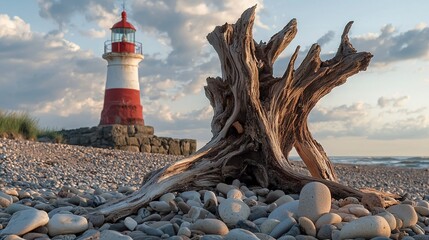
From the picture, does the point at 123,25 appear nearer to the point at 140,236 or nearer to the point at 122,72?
the point at 122,72

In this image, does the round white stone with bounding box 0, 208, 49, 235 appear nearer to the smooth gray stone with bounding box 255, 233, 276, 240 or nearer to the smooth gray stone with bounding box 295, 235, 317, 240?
the smooth gray stone with bounding box 255, 233, 276, 240

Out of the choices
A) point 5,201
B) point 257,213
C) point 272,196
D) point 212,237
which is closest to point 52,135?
point 5,201

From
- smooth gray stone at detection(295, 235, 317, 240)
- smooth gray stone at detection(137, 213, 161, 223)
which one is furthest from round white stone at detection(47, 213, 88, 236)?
smooth gray stone at detection(295, 235, 317, 240)

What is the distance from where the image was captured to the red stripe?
69.8 ft

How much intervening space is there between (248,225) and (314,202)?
1.70 feet

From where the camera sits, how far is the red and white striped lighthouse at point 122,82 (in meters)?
21.4

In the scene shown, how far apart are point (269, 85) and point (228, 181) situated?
112 cm

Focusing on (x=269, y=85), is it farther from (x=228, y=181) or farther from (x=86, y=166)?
(x=86, y=166)

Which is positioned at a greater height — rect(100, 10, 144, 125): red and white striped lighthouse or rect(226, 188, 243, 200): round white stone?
rect(100, 10, 144, 125): red and white striped lighthouse

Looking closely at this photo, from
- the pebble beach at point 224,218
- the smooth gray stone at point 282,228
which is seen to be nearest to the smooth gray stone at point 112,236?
the pebble beach at point 224,218

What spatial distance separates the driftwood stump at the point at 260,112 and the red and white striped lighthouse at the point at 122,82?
622 inches

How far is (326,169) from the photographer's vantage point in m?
6.07

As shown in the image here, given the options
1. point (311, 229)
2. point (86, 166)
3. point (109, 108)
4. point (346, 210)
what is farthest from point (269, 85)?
point (109, 108)

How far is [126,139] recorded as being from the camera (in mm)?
19359
